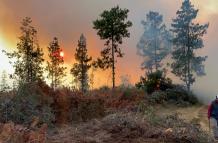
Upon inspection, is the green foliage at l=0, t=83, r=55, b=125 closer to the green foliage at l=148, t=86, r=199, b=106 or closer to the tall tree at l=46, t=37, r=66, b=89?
the green foliage at l=148, t=86, r=199, b=106

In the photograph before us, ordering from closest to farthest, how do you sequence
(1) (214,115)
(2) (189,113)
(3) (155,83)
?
1. (1) (214,115)
2. (2) (189,113)
3. (3) (155,83)

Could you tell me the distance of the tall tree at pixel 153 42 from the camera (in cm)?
9112

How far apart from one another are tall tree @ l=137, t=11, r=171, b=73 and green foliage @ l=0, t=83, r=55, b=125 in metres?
63.8

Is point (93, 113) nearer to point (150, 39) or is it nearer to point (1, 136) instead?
Result: point (1, 136)

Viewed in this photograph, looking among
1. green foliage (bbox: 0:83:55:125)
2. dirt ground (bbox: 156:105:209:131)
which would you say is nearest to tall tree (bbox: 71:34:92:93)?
dirt ground (bbox: 156:105:209:131)

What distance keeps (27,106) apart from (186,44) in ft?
185

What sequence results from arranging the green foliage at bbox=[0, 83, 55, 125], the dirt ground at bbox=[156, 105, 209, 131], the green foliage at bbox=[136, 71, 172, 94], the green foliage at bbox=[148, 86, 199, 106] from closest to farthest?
the green foliage at bbox=[0, 83, 55, 125]
the dirt ground at bbox=[156, 105, 209, 131]
the green foliage at bbox=[148, 86, 199, 106]
the green foliage at bbox=[136, 71, 172, 94]

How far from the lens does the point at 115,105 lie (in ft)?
147

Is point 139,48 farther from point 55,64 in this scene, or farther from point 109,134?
point 109,134

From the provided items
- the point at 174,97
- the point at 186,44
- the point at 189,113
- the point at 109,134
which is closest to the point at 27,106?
the point at 109,134

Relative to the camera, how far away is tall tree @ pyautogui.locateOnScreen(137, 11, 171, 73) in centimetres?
9112

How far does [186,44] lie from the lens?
3140 inches

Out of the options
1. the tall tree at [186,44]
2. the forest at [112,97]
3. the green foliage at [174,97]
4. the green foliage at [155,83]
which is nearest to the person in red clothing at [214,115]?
the forest at [112,97]

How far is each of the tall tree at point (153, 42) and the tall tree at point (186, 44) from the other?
Result: 9669 mm
